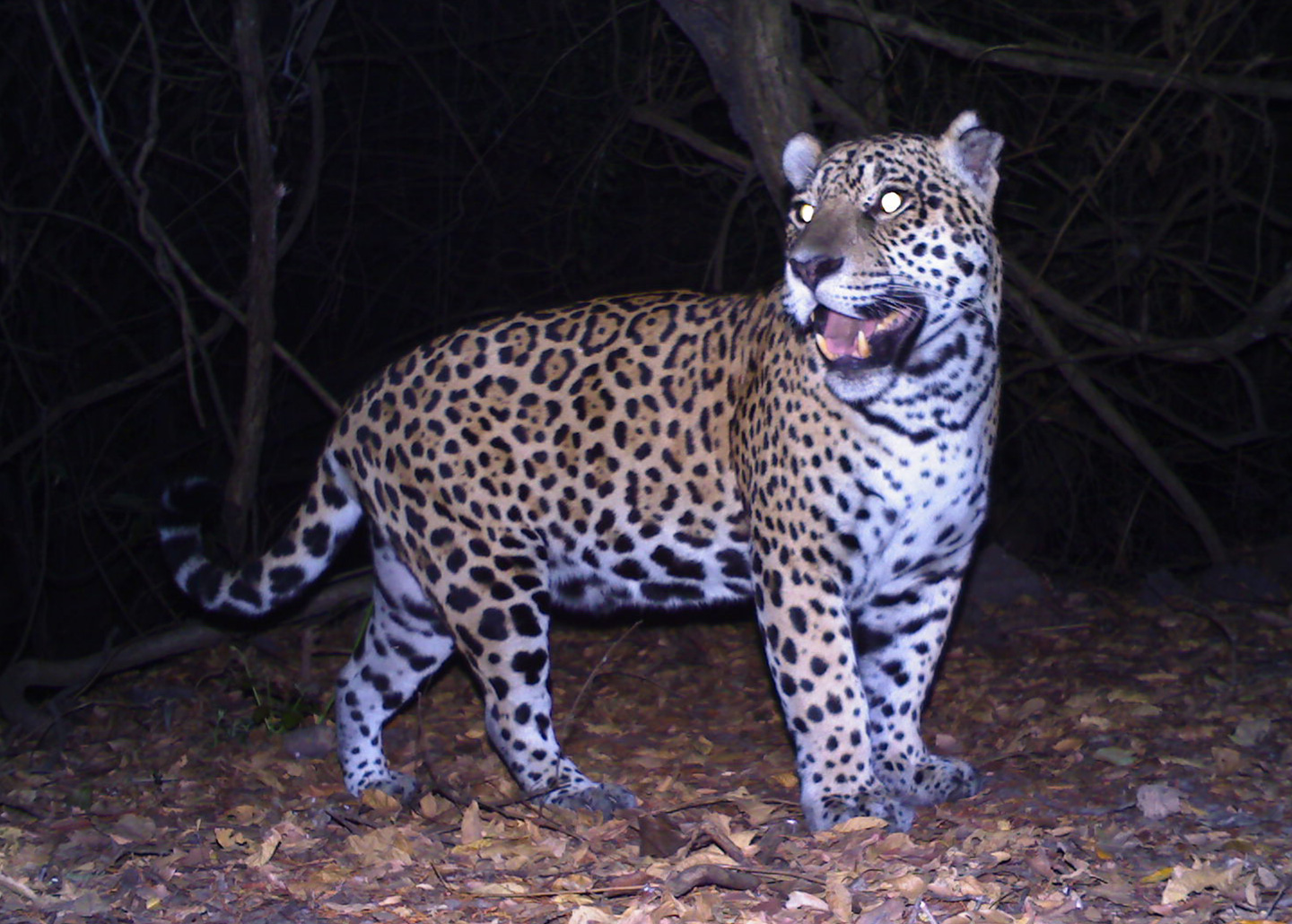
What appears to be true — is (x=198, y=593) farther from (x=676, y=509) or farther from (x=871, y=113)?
(x=871, y=113)

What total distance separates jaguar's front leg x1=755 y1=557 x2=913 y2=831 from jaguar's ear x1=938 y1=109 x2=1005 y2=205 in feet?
3.87

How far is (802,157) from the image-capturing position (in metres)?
3.96

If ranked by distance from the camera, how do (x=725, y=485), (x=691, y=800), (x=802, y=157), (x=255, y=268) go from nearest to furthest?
(x=802, y=157)
(x=691, y=800)
(x=725, y=485)
(x=255, y=268)

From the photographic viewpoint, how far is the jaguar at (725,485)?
3.67 m

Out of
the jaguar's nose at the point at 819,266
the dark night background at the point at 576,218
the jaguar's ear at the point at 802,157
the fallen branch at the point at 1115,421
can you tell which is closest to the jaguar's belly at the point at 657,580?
the jaguar's nose at the point at 819,266

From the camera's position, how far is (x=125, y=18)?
7.00 meters

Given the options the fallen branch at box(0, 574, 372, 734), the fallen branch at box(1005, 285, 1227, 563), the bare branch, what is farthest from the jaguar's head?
the fallen branch at box(0, 574, 372, 734)

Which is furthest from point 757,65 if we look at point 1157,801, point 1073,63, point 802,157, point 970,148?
point 1157,801

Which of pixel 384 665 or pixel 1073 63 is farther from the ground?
pixel 1073 63

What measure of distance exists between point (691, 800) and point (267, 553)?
163 centimetres

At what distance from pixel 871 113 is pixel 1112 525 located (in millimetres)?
2638

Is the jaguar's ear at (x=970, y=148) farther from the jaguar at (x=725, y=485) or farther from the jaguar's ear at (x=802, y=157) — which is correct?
the jaguar's ear at (x=802, y=157)

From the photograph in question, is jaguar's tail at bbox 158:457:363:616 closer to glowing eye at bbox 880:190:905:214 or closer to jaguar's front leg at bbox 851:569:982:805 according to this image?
jaguar's front leg at bbox 851:569:982:805

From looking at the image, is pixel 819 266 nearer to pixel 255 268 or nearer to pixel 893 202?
pixel 893 202
